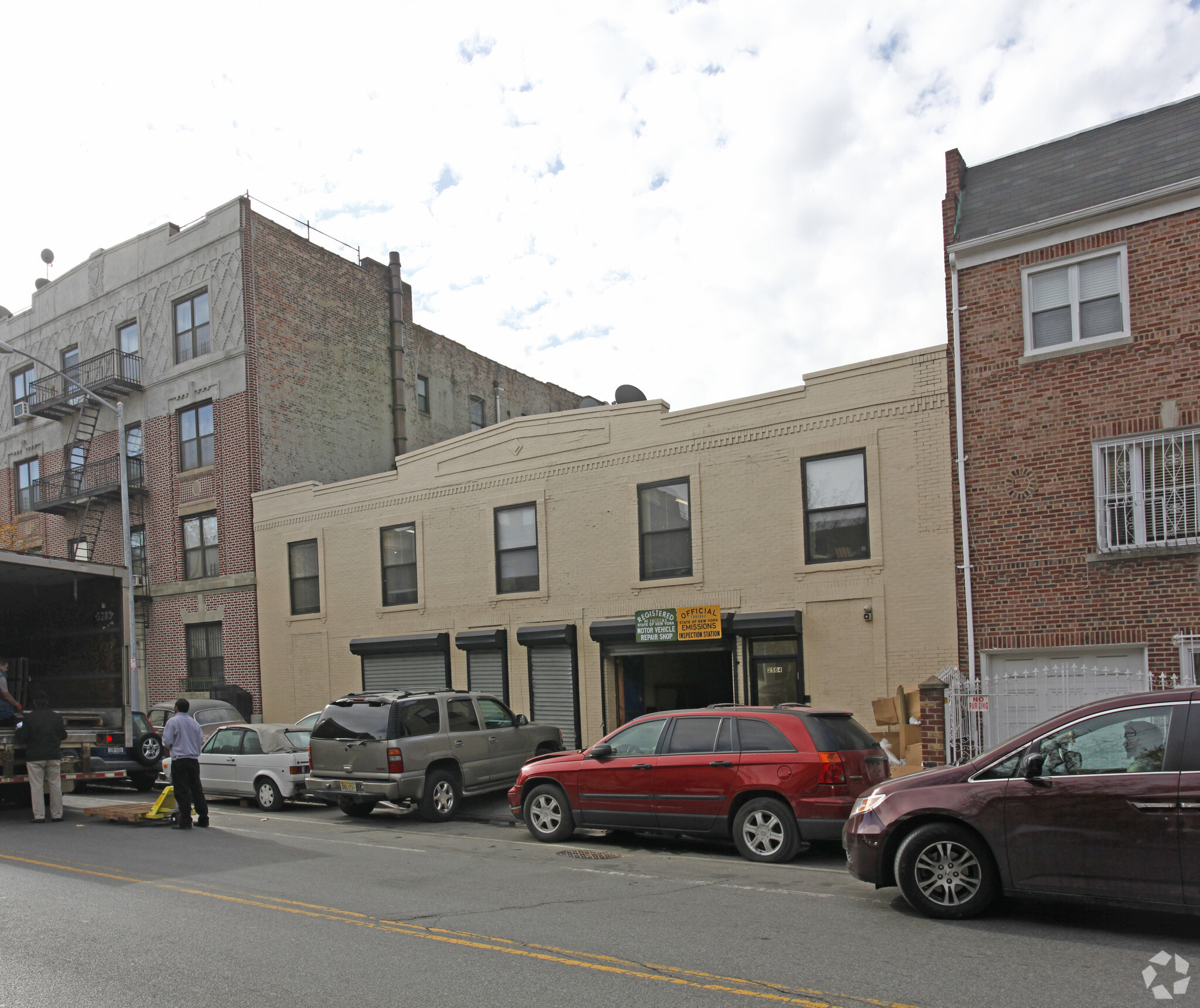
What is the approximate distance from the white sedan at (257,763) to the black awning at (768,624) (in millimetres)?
6972

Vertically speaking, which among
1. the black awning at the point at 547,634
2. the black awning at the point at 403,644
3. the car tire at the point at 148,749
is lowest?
the car tire at the point at 148,749

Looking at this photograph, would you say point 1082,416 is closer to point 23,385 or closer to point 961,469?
point 961,469

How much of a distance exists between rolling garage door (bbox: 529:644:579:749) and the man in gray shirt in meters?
7.34

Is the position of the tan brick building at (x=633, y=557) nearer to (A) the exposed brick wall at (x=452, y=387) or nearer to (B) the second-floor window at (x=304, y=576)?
(B) the second-floor window at (x=304, y=576)

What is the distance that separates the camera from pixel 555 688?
18875 millimetres

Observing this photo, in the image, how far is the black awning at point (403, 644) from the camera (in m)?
20.4

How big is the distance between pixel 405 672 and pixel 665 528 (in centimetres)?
694

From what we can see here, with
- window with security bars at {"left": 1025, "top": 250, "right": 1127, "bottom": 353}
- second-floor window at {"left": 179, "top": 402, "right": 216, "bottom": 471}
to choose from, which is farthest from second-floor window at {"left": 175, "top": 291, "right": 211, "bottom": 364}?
window with security bars at {"left": 1025, "top": 250, "right": 1127, "bottom": 353}

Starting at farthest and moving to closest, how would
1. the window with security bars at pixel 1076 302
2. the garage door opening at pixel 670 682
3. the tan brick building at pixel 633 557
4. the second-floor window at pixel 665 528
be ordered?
the garage door opening at pixel 670 682 < the second-floor window at pixel 665 528 < the tan brick building at pixel 633 557 < the window with security bars at pixel 1076 302

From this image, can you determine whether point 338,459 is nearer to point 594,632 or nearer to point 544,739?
point 594,632

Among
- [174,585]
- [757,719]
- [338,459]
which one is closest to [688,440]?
[757,719]

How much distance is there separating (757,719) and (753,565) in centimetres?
660

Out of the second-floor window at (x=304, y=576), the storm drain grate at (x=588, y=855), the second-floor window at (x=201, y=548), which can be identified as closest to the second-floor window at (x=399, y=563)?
the second-floor window at (x=304, y=576)

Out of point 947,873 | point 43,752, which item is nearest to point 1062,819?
point 947,873
